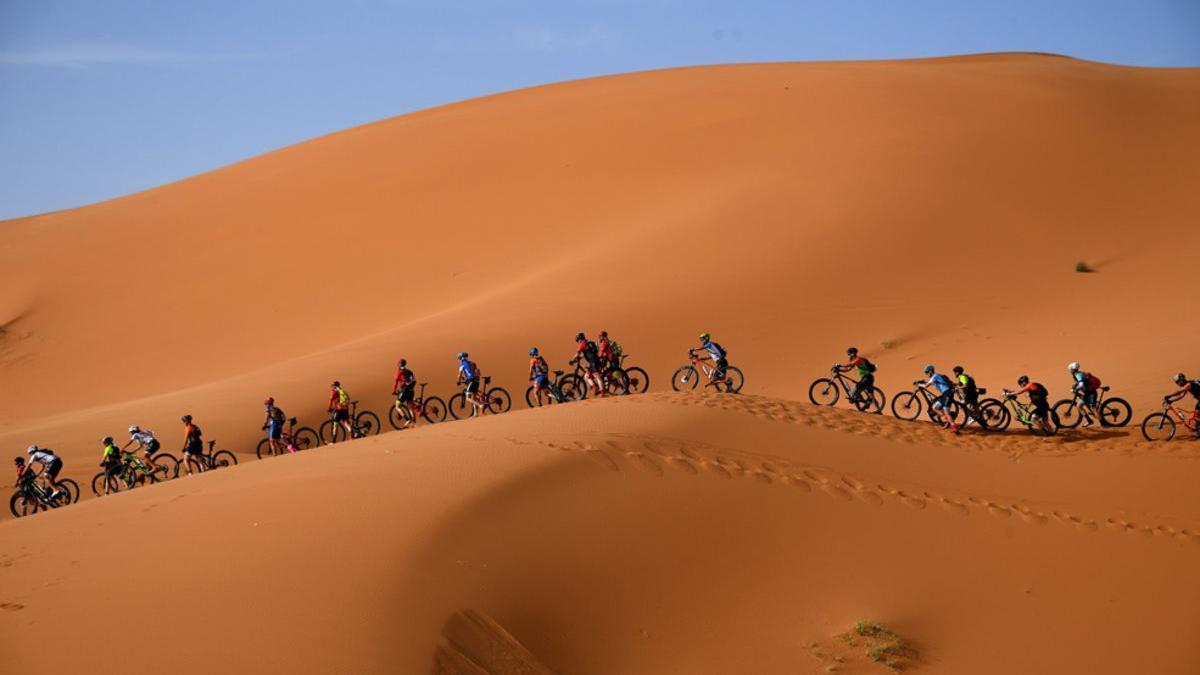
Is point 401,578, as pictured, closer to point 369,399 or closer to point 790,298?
point 369,399

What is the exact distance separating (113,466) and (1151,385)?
18.6 metres

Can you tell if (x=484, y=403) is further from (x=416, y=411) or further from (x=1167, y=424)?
(x=1167, y=424)

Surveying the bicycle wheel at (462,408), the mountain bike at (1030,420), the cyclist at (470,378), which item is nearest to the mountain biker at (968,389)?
the mountain bike at (1030,420)

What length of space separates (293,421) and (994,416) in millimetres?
12732

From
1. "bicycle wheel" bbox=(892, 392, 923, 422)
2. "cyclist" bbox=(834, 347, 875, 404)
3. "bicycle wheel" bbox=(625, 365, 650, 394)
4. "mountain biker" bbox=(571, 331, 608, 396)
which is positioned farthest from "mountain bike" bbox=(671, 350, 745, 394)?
"bicycle wheel" bbox=(892, 392, 923, 422)

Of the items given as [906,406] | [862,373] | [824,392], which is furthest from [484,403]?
[906,406]

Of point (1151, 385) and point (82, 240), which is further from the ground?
point (82, 240)

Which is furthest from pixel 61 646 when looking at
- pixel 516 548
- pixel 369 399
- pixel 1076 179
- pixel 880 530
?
pixel 1076 179

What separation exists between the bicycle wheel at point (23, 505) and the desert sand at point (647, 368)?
214 cm

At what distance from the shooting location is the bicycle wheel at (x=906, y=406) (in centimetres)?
1981

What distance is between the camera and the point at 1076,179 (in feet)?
111

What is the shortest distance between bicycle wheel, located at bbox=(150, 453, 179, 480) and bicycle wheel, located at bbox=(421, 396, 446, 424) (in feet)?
15.5

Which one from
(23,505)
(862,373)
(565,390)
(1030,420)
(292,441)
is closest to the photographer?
(1030,420)

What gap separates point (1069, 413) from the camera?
61.4 feet
